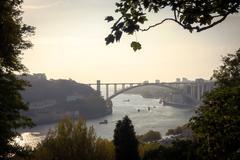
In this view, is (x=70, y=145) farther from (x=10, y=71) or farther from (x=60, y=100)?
(x=60, y=100)

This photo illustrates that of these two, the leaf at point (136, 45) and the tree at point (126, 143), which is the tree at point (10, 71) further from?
the tree at point (126, 143)

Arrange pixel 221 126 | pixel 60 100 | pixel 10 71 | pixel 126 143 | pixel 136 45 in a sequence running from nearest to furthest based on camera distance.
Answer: pixel 136 45 → pixel 221 126 → pixel 10 71 → pixel 126 143 → pixel 60 100

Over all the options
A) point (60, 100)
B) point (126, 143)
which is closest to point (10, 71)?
point (126, 143)

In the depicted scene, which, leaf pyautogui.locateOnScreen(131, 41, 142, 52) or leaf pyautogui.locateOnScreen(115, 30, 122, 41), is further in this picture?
leaf pyautogui.locateOnScreen(131, 41, 142, 52)

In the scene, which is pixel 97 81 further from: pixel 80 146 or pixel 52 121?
pixel 80 146

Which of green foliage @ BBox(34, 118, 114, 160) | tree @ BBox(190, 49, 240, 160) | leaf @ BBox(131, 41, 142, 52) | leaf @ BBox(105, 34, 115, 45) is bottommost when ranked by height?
green foliage @ BBox(34, 118, 114, 160)

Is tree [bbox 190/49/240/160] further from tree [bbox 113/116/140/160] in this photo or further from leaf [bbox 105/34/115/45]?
tree [bbox 113/116/140/160]

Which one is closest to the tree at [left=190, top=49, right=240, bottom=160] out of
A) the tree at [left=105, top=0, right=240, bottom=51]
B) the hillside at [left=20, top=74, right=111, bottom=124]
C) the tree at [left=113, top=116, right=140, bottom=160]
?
the tree at [left=105, top=0, right=240, bottom=51]

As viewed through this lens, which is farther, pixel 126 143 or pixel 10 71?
pixel 126 143

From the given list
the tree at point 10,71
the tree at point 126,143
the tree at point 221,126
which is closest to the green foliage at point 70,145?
the tree at point 126,143

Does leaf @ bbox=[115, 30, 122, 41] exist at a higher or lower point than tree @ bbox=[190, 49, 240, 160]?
higher
